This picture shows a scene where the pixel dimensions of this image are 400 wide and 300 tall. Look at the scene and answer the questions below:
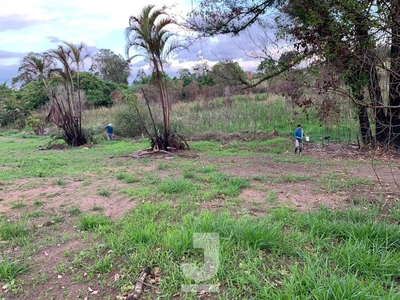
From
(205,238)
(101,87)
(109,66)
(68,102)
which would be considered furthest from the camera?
(109,66)

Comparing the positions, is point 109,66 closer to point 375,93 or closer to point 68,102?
point 68,102

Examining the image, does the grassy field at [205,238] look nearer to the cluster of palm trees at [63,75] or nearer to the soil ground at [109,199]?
the soil ground at [109,199]

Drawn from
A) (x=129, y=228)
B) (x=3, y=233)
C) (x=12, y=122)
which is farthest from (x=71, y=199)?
(x=12, y=122)

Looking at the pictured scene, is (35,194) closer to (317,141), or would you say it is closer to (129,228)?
(129,228)

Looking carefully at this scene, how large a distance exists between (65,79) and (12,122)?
65.4ft

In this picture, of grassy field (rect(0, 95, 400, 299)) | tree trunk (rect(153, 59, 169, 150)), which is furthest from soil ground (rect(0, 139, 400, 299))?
tree trunk (rect(153, 59, 169, 150))

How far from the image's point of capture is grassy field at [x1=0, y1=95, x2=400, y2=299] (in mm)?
2068
